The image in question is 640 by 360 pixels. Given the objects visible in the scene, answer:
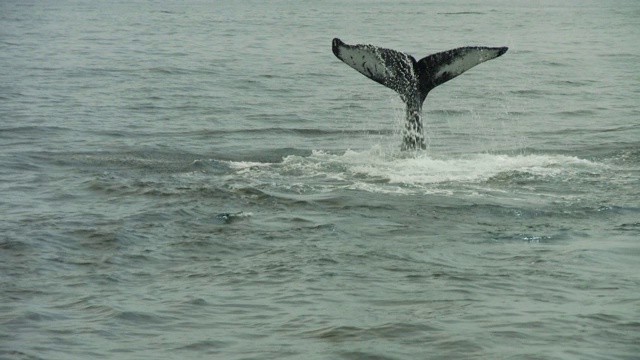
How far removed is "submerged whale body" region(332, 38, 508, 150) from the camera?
42.6 ft

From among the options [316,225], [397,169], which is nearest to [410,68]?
[397,169]

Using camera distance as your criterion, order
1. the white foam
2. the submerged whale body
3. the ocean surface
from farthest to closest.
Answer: the submerged whale body < the white foam < the ocean surface

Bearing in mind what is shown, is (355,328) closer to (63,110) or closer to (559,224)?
(559,224)

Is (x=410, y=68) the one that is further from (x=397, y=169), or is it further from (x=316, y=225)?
(x=316, y=225)

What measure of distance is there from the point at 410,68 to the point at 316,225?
3310 millimetres

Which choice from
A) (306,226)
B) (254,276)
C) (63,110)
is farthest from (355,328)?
(63,110)

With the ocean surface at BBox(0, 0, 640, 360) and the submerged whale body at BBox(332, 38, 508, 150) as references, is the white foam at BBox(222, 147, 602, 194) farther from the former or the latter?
the submerged whale body at BBox(332, 38, 508, 150)

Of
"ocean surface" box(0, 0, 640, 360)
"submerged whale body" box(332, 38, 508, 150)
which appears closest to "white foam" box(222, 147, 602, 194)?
"ocean surface" box(0, 0, 640, 360)

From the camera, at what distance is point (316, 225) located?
10812 mm

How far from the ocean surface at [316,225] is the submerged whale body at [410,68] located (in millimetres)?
531

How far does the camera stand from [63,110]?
21.0m

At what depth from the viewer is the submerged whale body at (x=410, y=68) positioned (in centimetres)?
1299

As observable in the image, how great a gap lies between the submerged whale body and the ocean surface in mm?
531

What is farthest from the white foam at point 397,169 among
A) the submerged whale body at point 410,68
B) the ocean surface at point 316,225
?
the submerged whale body at point 410,68
